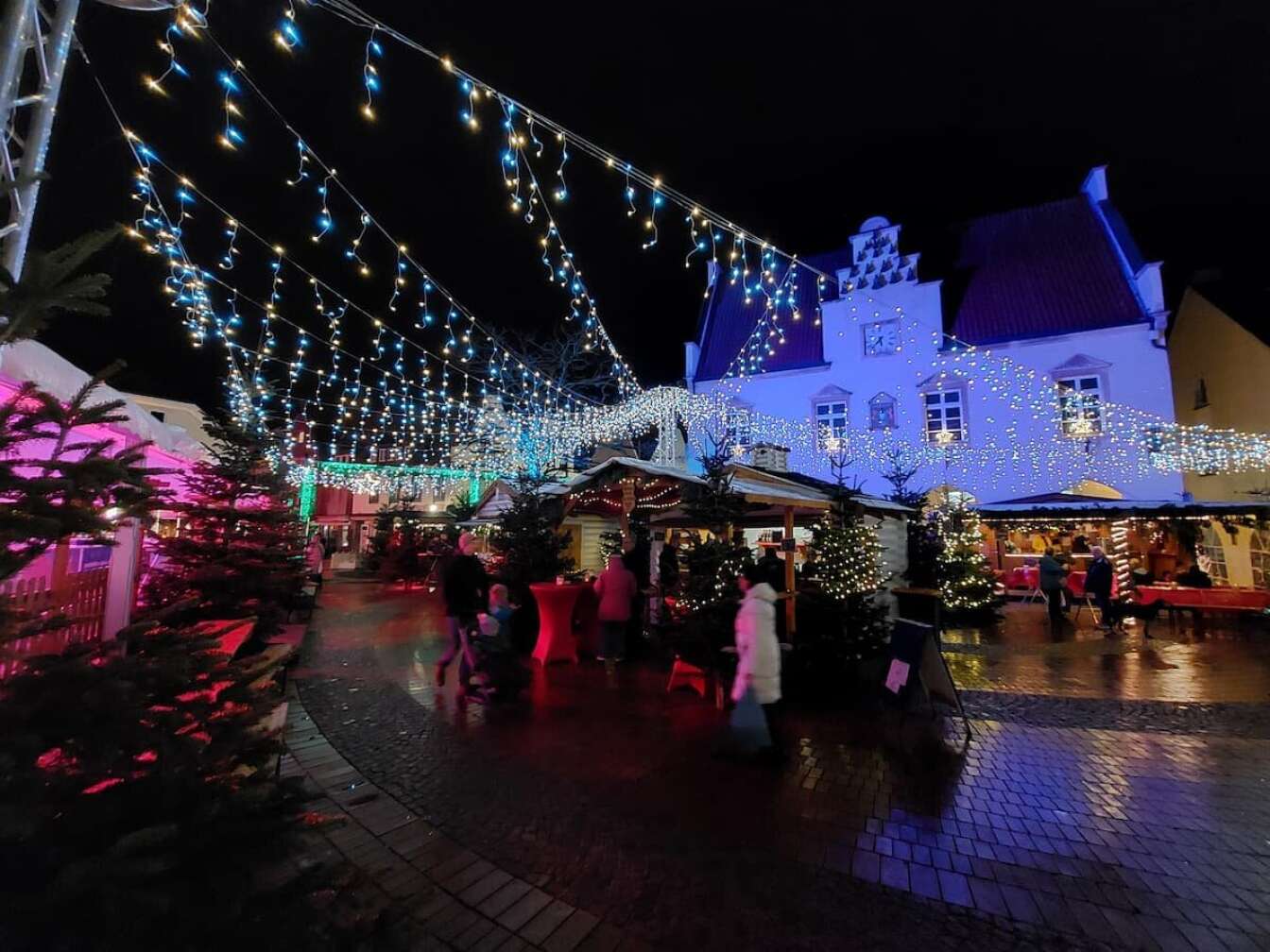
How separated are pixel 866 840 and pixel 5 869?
12.8 ft

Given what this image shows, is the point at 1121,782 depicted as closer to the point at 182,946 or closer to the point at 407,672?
the point at 182,946

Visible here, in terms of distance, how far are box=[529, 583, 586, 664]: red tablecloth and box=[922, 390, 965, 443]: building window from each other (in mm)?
14187

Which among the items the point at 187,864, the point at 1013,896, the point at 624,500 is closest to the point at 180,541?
the point at 624,500

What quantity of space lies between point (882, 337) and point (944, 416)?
3303 mm

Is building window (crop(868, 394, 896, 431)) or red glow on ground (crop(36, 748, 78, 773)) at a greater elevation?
building window (crop(868, 394, 896, 431))

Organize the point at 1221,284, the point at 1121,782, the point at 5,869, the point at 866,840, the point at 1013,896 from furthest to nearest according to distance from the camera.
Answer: the point at 1221,284 → the point at 1121,782 → the point at 866,840 → the point at 1013,896 → the point at 5,869

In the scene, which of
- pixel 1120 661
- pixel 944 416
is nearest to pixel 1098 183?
pixel 944 416

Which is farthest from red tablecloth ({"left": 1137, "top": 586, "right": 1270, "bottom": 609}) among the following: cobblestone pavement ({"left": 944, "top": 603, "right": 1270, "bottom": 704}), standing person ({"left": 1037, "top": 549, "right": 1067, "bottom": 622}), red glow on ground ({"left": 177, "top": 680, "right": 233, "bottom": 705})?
red glow on ground ({"left": 177, "top": 680, "right": 233, "bottom": 705})

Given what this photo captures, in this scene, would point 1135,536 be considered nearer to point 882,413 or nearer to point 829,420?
point 882,413

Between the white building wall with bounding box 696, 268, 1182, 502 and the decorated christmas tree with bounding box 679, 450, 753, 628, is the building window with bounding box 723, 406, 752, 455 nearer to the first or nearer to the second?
the white building wall with bounding box 696, 268, 1182, 502

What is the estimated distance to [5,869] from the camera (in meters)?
1.33

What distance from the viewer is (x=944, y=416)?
1795cm

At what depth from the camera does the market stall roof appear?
12453mm

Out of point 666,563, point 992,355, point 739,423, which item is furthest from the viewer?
point 739,423
